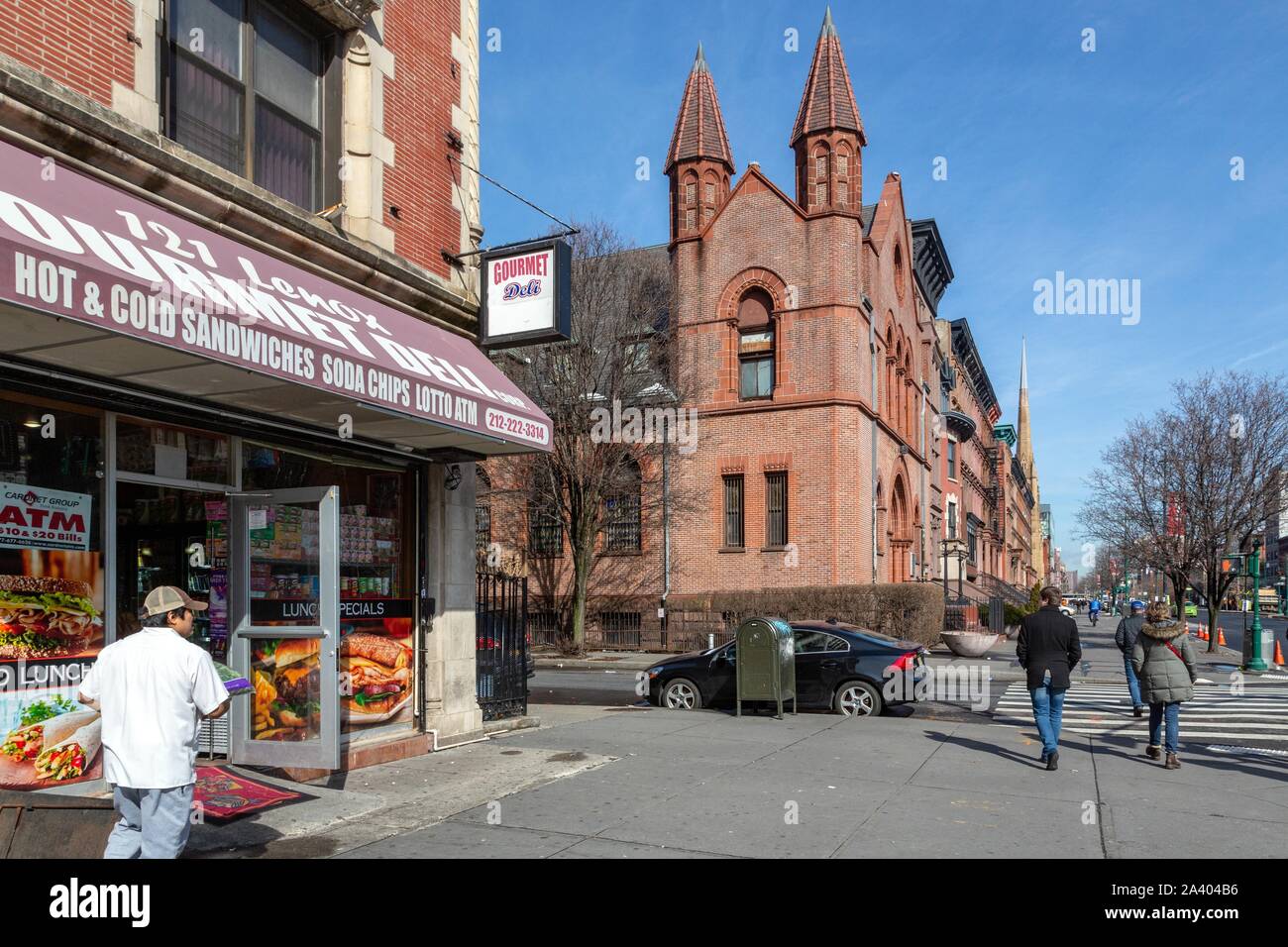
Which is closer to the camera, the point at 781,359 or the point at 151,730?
the point at 151,730

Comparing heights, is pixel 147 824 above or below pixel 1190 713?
above

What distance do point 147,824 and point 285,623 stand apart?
3683mm

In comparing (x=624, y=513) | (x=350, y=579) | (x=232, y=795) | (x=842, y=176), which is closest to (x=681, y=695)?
(x=350, y=579)

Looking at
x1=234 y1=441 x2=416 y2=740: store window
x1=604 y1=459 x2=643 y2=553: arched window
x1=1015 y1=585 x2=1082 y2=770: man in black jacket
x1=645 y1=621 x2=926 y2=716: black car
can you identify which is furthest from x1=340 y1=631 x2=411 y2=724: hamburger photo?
x1=604 y1=459 x2=643 y2=553: arched window

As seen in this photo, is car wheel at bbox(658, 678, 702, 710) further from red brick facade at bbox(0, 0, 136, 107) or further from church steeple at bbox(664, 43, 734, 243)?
church steeple at bbox(664, 43, 734, 243)

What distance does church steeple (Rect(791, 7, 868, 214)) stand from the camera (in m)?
29.5

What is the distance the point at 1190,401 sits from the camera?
1248 inches

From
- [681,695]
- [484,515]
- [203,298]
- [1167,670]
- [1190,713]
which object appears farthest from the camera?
[484,515]

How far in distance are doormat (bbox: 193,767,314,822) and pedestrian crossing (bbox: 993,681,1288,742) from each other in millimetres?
9677

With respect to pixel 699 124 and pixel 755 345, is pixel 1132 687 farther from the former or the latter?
pixel 699 124

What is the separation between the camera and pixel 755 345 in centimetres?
3059

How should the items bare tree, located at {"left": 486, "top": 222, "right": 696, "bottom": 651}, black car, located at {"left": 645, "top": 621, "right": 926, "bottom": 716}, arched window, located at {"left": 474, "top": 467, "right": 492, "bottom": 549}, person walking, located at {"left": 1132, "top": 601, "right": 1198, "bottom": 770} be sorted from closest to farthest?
person walking, located at {"left": 1132, "top": 601, "right": 1198, "bottom": 770}, black car, located at {"left": 645, "top": 621, "right": 926, "bottom": 716}, bare tree, located at {"left": 486, "top": 222, "right": 696, "bottom": 651}, arched window, located at {"left": 474, "top": 467, "right": 492, "bottom": 549}
